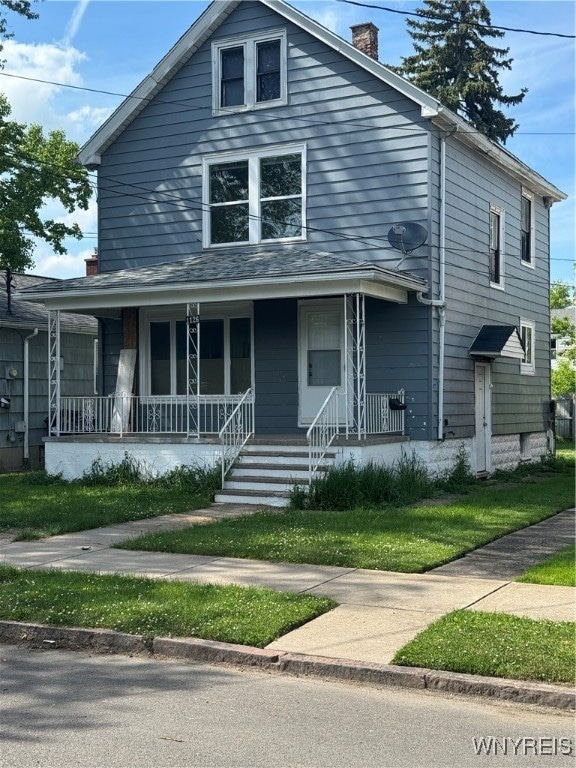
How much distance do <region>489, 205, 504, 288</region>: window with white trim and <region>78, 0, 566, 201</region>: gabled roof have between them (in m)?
1.03

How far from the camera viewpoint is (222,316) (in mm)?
18328

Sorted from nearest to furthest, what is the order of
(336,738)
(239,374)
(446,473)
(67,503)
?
(336,738)
(67,503)
(446,473)
(239,374)

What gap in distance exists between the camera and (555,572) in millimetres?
9320

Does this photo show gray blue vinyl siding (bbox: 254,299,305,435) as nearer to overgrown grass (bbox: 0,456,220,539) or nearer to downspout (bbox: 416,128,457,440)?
overgrown grass (bbox: 0,456,220,539)

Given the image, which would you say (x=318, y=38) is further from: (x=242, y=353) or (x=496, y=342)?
(x=496, y=342)

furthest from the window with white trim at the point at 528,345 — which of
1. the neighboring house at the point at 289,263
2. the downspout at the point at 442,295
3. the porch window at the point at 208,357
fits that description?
the porch window at the point at 208,357

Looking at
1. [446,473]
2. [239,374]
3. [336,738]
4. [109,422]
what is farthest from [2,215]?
[336,738]

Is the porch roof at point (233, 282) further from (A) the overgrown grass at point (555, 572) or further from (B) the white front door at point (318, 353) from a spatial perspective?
(A) the overgrown grass at point (555, 572)

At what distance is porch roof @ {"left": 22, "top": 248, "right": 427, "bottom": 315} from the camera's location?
1501 centimetres

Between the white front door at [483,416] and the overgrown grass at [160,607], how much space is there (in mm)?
11006

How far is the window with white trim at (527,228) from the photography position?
2180cm

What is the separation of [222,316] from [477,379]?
208 inches

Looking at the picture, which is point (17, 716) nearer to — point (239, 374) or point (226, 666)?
point (226, 666)

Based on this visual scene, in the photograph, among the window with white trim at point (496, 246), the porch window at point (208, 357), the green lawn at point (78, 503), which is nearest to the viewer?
the green lawn at point (78, 503)
